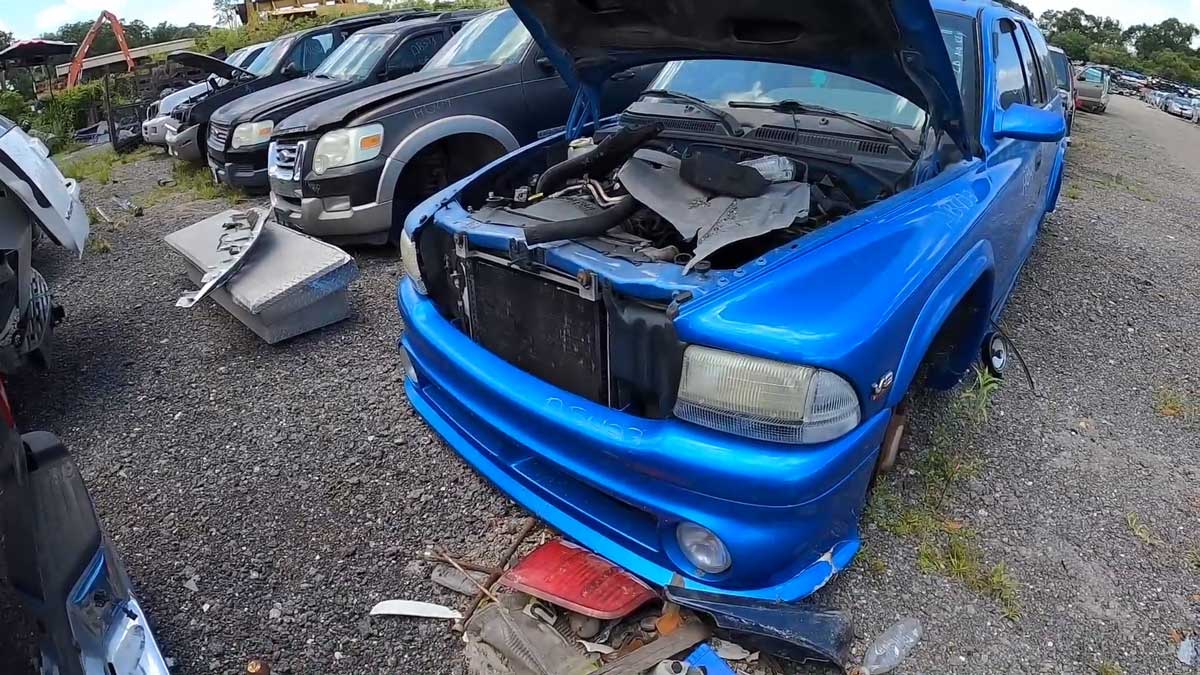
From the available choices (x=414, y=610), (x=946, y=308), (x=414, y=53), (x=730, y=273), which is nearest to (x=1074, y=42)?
(x=414, y=53)

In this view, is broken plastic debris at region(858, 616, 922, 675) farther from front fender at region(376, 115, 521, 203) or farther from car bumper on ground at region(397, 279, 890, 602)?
front fender at region(376, 115, 521, 203)

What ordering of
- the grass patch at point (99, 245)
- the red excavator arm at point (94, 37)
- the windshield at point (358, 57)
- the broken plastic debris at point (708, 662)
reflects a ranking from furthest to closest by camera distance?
the red excavator arm at point (94, 37) < the windshield at point (358, 57) < the grass patch at point (99, 245) < the broken plastic debris at point (708, 662)

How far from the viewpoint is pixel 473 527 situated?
2615 mm

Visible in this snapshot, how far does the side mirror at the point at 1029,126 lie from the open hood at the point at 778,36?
183 millimetres

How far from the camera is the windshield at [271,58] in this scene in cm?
955

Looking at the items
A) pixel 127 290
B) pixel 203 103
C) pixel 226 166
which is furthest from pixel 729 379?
pixel 203 103

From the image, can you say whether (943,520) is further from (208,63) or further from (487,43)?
(208,63)

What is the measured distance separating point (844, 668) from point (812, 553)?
1.05 ft

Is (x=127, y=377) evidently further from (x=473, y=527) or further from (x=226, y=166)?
(x=226, y=166)

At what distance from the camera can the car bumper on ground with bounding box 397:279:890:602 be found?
1.82 m

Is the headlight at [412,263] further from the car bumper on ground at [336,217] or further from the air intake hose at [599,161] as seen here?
the car bumper on ground at [336,217]

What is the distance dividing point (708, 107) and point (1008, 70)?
1350mm

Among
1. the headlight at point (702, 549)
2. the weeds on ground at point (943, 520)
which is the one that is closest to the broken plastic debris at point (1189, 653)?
the weeds on ground at point (943, 520)

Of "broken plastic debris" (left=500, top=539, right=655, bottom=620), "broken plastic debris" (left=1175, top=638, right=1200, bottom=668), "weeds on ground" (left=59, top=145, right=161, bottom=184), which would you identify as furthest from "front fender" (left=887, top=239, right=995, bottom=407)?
"weeds on ground" (left=59, top=145, right=161, bottom=184)
